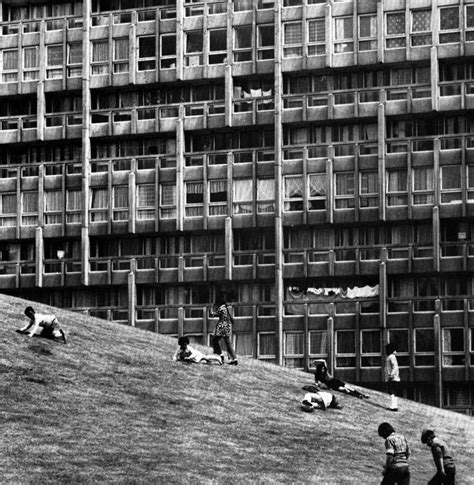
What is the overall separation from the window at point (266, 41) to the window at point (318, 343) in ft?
60.3

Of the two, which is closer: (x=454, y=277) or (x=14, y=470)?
(x=14, y=470)

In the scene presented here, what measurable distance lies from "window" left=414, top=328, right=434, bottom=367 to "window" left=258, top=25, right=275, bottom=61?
20882 mm

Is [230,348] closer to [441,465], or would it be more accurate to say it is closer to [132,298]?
[441,465]

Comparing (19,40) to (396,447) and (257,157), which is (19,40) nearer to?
(257,157)

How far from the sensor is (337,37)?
107875 mm

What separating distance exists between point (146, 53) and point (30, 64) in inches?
341

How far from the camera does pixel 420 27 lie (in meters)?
106

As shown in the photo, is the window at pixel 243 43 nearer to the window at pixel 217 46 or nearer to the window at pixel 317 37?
Answer: the window at pixel 217 46

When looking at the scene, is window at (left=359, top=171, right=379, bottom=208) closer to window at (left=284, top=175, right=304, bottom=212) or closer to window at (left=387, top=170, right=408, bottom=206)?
window at (left=387, top=170, right=408, bottom=206)

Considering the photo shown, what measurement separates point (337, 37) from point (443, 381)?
22.9 m

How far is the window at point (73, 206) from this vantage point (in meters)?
113

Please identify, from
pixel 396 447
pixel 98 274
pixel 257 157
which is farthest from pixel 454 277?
pixel 396 447

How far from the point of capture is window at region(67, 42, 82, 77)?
115188 mm

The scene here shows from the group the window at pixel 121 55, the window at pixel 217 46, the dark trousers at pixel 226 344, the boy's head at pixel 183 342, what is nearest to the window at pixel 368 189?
the window at pixel 217 46
